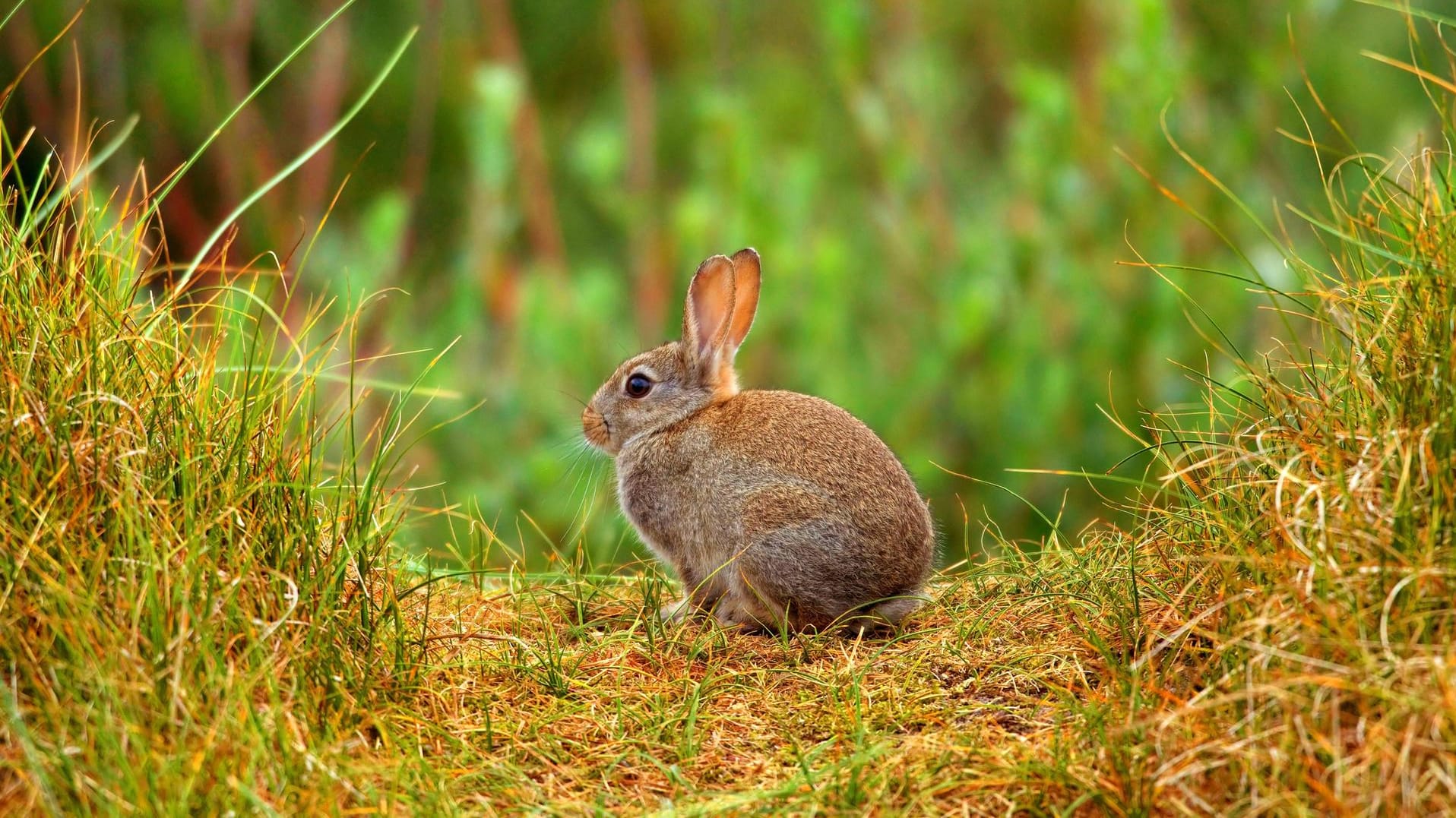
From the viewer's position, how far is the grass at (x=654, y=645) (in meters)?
2.63

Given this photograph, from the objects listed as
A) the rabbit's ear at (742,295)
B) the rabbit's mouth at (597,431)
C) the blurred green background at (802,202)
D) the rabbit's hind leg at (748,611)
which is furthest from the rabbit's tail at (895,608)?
the blurred green background at (802,202)

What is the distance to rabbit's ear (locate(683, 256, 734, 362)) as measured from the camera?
5.13 metres

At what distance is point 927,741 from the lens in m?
3.16

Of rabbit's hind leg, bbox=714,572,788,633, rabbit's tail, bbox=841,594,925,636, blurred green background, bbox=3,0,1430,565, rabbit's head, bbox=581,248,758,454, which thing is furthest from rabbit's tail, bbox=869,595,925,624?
blurred green background, bbox=3,0,1430,565

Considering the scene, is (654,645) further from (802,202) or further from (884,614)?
(802,202)

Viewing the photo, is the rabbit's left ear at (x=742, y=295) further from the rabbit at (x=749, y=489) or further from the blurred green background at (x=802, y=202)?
the blurred green background at (x=802, y=202)

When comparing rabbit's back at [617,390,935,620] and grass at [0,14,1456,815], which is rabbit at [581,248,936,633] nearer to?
rabbit's back at [617,390,935,620]

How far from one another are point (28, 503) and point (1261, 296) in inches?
Answer: 267

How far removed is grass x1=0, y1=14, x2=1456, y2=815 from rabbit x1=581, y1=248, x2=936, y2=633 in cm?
47

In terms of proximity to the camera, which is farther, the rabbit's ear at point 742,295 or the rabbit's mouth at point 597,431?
the rabbit's mouth at point 597,431

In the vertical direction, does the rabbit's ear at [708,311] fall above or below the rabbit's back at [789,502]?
above

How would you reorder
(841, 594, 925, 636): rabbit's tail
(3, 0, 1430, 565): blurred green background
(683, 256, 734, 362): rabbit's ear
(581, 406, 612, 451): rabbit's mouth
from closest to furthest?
(841, 594, 925, 636): rabbit's tail < (683, 256, 734, 362): rabbit's ear < (581, 406, 612, 451): rabbit's mouth < (3, 0, 1430, 565): blurred green background

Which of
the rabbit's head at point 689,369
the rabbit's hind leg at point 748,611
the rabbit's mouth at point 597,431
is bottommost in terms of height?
the rabbit's hind leg at point 748,611

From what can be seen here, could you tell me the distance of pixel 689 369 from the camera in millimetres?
5289
